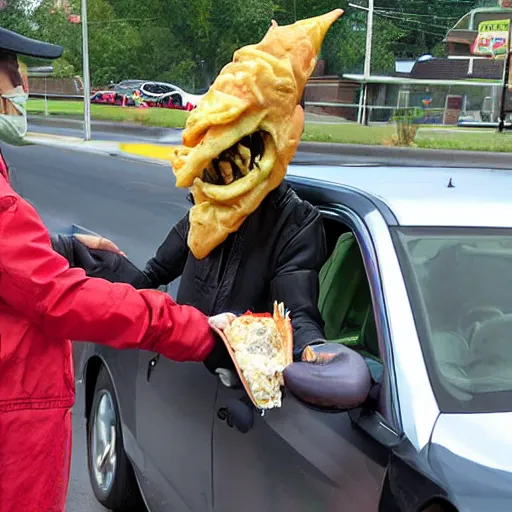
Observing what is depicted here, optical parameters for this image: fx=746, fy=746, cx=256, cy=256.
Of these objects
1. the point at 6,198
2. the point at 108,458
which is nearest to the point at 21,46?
the point at 6,198

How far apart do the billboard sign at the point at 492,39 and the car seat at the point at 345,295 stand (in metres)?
26.9

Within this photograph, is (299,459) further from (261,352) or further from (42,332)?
(42,332)

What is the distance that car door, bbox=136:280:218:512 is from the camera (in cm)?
239

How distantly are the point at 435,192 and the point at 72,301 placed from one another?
129cm

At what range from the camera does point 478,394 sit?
185 cm

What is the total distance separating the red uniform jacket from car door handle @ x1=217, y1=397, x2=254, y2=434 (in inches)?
14.7

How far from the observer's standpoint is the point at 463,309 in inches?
82.7

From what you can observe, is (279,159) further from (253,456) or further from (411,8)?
(411,8)

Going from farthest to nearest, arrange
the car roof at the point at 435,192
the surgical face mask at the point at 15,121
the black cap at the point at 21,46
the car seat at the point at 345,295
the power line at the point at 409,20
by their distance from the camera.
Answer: the power line at the point at 409,20 → the car seat at the point at 345,295 → the car roof at the point at 435,192 → the surgical face mask at the point at 15,121 → the black cap at the point at 21,46

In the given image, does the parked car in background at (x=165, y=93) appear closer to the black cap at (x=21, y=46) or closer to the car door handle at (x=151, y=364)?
the car door handle at (x=151, y=364)

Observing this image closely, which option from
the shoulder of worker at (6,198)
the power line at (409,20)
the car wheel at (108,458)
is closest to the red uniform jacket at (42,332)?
the shoulder of worker at (6,198)

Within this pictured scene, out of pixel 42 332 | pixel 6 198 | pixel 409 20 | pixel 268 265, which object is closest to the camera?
pixel 6 198

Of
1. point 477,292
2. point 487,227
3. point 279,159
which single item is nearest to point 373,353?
point 477,292

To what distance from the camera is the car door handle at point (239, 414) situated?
2154mm
